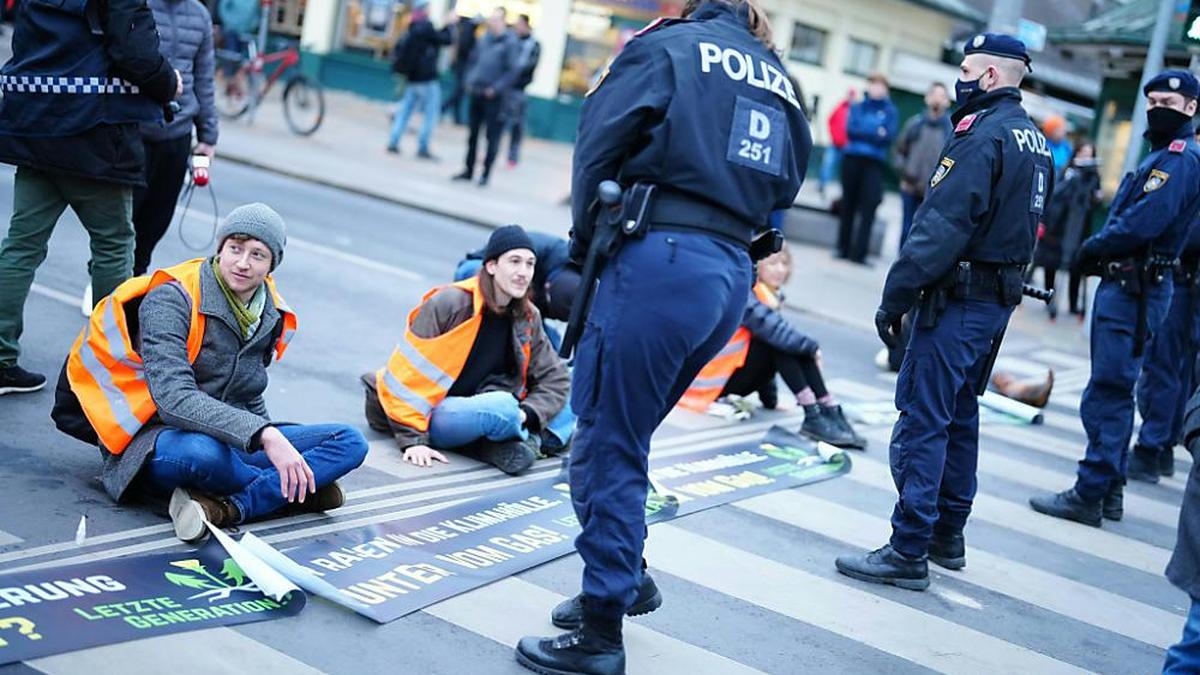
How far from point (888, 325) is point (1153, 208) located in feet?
6.58

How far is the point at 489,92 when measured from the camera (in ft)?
55.5

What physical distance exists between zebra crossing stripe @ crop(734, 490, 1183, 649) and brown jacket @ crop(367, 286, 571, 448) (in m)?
0.96

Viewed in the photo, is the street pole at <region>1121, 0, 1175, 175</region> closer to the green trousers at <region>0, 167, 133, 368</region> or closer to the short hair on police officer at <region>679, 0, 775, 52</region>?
the green trousers at <region>0, 167, 133, 368</region>

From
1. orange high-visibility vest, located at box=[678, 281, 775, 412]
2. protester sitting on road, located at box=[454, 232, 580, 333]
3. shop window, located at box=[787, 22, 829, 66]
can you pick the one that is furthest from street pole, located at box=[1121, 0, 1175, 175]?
shop window, located at box=[787, 22, 829, 66]

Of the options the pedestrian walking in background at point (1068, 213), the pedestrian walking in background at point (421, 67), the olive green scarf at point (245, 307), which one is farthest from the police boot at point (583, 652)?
the pedestrian walking in background at point (421, 67)

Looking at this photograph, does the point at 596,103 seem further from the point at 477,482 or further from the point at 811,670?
the point at 477,482

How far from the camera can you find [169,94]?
603 centimetres

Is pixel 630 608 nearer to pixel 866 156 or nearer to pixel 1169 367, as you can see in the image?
pixel 1169 367

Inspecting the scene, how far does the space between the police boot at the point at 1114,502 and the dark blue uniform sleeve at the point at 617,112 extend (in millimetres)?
4146

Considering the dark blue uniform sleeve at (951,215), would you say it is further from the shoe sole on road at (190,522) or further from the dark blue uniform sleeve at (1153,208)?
the shoe sole on road at (190,522)

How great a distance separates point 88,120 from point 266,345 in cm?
140

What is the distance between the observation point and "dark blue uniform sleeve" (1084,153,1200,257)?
266 inches

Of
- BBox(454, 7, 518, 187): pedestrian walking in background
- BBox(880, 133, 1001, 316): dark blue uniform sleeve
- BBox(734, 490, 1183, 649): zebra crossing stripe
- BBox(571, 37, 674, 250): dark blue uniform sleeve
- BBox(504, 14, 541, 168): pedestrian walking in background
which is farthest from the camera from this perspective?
BBox(504, 14, 541, 168): pedestrian walking in background

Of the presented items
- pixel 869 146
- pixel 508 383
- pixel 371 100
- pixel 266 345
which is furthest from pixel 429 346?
pixel 371 100
